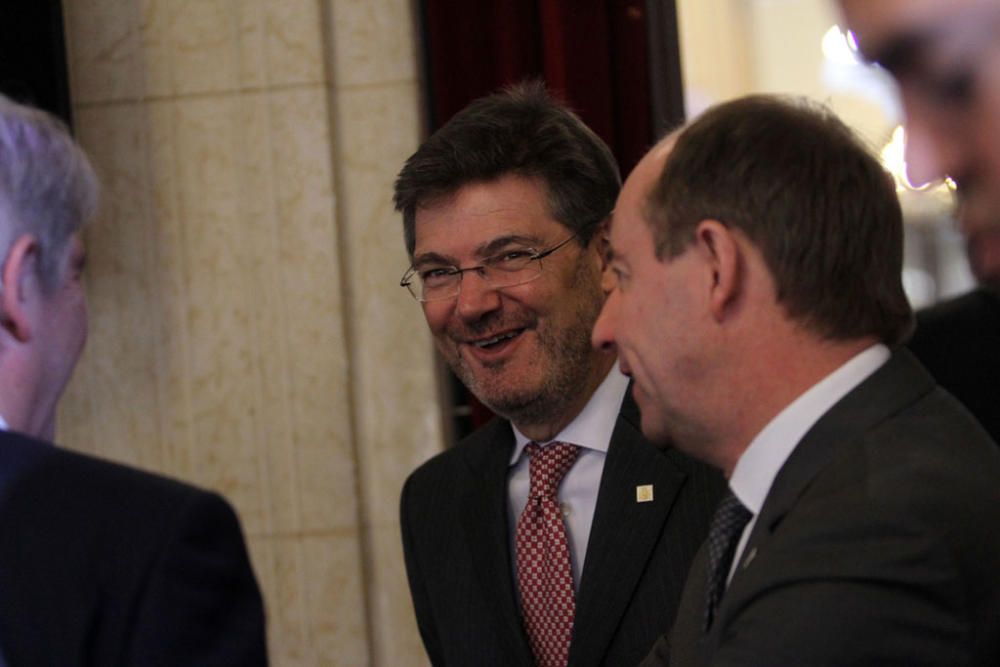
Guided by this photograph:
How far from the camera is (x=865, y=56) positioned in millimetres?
361

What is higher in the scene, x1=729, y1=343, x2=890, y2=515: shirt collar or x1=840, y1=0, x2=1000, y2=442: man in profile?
x1=840, y1=0, x2=1000, y2=442: man in profile

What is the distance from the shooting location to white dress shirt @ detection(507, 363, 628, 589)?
251 cm

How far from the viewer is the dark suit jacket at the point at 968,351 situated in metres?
2.58

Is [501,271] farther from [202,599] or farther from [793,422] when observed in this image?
[202,599]

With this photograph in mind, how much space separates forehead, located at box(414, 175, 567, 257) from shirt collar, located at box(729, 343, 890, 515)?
1074 millimetres

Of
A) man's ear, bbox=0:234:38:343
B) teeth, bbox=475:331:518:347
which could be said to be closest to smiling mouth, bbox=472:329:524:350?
teeth, bbox=475:331:518:347

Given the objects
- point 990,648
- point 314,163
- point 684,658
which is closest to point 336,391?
point 314,163

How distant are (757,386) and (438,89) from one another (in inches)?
103

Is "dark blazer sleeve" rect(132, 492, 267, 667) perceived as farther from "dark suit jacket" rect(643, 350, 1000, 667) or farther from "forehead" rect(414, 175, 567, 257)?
"forehead" rect(414, 175, 567, 257)

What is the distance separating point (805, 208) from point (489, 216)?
109 centimetres

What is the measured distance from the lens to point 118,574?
1.34 m

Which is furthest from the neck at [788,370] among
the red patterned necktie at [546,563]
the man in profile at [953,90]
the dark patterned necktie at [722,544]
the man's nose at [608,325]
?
the man in profile at [953,90]

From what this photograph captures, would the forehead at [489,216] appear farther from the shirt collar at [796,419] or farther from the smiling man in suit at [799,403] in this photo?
the shirt collar at [796,419]

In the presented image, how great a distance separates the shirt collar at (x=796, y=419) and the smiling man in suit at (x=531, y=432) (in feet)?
2.33
